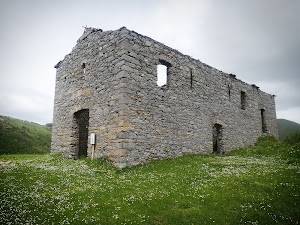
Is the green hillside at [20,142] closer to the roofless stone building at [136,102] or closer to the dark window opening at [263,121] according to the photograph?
the roofless stone building at [136,102]

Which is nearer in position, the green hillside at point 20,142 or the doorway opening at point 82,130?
the doorway opening at point 82,130

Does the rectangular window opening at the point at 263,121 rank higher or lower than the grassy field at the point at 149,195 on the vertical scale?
higher

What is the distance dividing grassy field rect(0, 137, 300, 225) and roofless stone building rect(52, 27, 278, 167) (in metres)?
1.93

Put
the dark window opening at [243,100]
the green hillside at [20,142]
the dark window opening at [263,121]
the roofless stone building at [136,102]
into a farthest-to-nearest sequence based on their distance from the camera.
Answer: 1. the dark window opening at [263,121]
2. the green hillside at [20,142]
3. the dark window opening at [243,100]
4. the roofless stone building at [136,102]

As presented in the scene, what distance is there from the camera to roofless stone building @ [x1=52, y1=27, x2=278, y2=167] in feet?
38.0

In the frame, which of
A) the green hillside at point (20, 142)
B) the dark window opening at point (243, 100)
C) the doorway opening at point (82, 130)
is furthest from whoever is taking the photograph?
the green hillside at point (20, 142)

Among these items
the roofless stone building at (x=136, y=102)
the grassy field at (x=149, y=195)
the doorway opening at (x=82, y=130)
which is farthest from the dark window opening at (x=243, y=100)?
the doorway opening at (x=82, y=130)

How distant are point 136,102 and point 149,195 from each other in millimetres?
5572

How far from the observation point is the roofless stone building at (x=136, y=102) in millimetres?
11578

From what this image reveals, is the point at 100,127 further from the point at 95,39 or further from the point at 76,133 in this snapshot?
the point at 95,39

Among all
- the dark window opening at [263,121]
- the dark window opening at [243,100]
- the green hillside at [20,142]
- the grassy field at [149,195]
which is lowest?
the grassy field at [149,195]

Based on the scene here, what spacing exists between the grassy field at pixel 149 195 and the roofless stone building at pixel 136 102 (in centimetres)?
193

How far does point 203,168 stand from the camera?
35.5ft

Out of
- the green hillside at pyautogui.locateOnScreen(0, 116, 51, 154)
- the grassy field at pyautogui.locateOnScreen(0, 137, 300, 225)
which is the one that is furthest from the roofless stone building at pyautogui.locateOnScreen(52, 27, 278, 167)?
the green hillside at pyautogui.locateOnScreen(0, 116, 51, 154)
